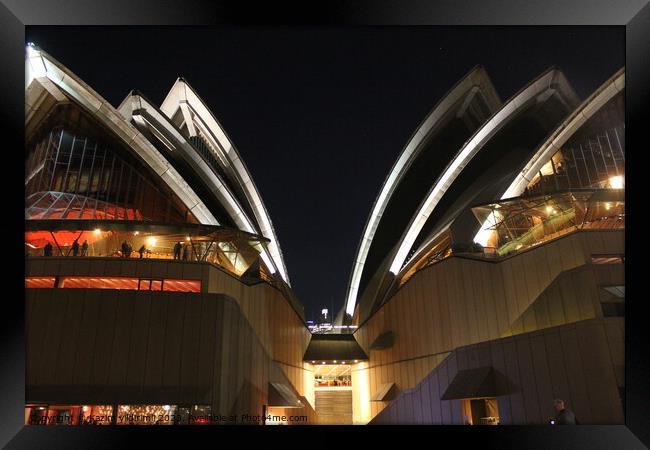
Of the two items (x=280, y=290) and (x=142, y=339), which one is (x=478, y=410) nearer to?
(x=280, y=290)

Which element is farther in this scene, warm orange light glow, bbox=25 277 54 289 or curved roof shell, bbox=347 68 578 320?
curved roof shell, bbox=347 68 578 320

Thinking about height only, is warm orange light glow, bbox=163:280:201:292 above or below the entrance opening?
above

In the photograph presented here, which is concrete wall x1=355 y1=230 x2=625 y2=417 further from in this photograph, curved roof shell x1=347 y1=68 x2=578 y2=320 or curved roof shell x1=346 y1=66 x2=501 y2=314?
curved roof shell x1=346 y1=66 x2=501 y2=314

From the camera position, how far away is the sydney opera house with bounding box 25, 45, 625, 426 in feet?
19.3

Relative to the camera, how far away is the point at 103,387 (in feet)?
19.3

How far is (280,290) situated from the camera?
9875 mm

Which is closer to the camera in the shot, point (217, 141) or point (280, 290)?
point (280, 290)

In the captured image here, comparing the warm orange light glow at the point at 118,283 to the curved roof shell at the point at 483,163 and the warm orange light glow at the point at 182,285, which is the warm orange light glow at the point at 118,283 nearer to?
the warm orange light glow at the point at 182,285

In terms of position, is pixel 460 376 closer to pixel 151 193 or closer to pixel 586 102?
pixel 586 102

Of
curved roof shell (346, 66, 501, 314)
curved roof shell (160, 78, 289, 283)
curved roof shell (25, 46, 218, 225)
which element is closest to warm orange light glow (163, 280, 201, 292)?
curved roof shell (25, 46, 218, 225)

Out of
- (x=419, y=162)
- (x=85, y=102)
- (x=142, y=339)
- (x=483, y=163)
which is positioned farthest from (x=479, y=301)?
(x=85, y=102)

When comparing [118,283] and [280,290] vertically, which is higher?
[280,290]

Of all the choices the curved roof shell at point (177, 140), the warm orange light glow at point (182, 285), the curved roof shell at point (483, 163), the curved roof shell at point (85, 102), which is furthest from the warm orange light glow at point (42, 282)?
the curved roof shell at point (483, 163)

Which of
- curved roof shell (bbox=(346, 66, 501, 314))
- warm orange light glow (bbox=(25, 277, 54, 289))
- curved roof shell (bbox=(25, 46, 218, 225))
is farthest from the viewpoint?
curved roof shell (bbox=(346, 66, 501, 314))
